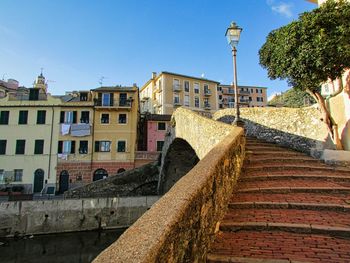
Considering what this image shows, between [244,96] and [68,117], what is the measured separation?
147ft

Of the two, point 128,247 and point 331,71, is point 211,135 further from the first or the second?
point 128,247

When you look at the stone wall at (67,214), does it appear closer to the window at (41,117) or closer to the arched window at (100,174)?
the arched window at (100,174)

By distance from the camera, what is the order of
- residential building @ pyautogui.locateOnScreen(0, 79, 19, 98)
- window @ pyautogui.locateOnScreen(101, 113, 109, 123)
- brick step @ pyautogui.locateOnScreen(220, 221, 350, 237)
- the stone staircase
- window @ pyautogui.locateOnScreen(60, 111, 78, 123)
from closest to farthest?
the stone staircase
brick step @ pyautogui.locateOnScreen(220, 221, 350, 237)
window @ pyautogui.locateOnScreen(60, 111, 78, 123)
window @ pyautogui.locateOnScreen(101, 113, 109, 123)
residential building @ pyautogui.locateOnScreen(0, 79, 19, 98)

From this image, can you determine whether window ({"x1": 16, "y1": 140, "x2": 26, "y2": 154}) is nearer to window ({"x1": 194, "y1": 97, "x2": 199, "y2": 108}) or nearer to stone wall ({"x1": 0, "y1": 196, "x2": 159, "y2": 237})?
stone wall ({"x1": 0, "y1": 196, "x2": 159, "y2": 237})

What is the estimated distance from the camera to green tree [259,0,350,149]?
6.72 metres

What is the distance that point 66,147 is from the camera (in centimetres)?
2764

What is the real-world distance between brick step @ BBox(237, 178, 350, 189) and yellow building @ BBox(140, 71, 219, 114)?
36.5 m

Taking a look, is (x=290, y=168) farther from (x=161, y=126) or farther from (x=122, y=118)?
(x=161, y=126)

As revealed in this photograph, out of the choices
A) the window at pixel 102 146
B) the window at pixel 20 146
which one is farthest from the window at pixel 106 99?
Answer: the window at pixel 20 146

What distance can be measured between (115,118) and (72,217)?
13535mm

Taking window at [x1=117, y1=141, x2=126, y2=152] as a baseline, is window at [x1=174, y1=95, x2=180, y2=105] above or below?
above

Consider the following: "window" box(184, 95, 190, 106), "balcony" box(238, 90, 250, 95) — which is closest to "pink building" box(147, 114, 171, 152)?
"window" box(184, 95, 190, 106)

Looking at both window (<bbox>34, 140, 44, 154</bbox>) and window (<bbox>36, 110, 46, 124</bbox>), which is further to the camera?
window (<bbox>36, 110, 46, 124</bbox>)

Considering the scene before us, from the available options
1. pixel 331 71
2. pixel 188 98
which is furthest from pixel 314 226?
pixel 188 98
